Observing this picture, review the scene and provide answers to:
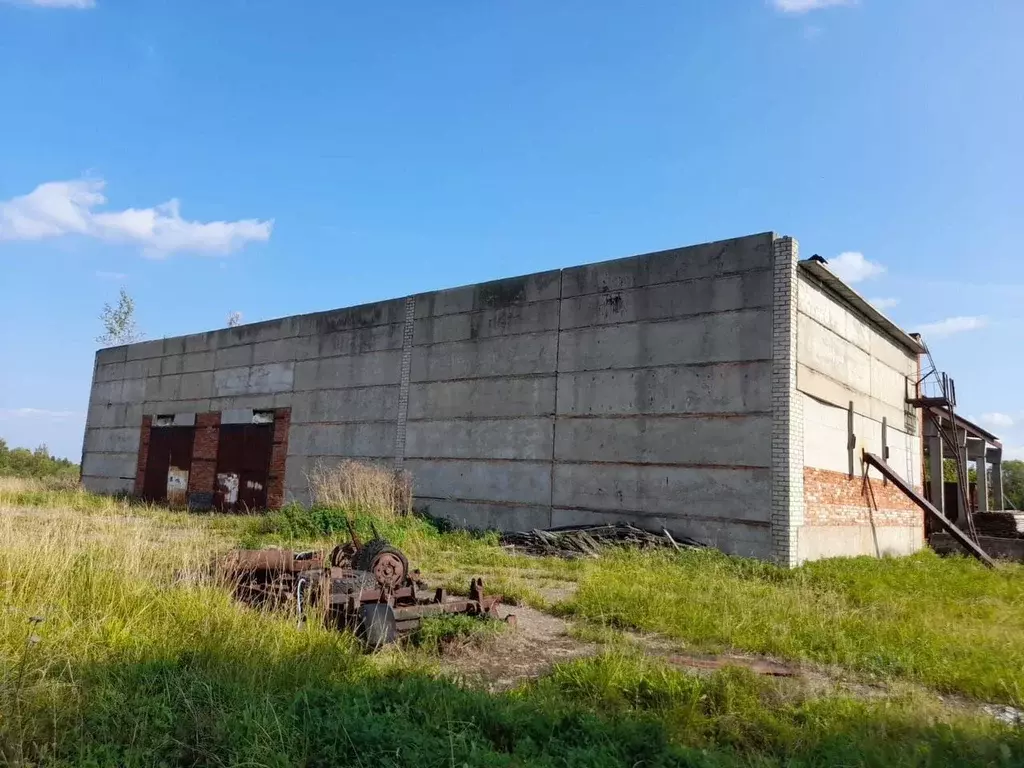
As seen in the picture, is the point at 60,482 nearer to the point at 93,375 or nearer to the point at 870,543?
the point at 93,375

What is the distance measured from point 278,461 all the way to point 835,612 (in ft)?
48.7

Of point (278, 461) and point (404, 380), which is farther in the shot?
point (278, 461)

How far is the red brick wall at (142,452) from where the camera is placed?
22062 millimetres

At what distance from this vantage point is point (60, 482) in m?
25.4

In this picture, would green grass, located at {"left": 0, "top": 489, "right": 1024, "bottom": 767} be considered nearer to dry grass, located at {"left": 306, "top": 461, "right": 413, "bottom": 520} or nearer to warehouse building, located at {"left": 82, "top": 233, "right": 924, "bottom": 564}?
warehouse building, located at {"left": 82, "top": 233, "right": 924, "bottom": 564}

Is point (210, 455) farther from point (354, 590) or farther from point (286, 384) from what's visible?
point (354, 590)

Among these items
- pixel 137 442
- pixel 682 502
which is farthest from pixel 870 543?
pixel 137 442

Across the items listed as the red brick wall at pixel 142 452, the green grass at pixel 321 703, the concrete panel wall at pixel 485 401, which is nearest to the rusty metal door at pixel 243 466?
the red brick wall at pixel 142 452

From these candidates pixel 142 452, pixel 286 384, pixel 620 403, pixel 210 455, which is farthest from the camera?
pixel 142 452

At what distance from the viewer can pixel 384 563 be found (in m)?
6.71

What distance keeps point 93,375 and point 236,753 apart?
2591 cm

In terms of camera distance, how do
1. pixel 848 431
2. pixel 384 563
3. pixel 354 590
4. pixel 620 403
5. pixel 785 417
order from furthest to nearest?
pixel 848 431, pixel 620 403, pixel 785 417, pixel 384 563, pixel 354 590

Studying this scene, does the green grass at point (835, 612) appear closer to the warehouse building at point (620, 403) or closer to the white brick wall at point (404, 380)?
the warehouse building at point (620, 403)

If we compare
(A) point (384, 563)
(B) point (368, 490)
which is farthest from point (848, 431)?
(A) point (384, 563)
